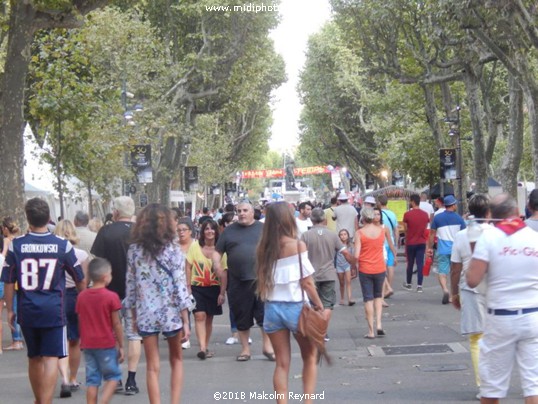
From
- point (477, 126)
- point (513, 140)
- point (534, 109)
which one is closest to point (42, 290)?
point (534, 109)

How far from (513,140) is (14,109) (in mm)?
13266

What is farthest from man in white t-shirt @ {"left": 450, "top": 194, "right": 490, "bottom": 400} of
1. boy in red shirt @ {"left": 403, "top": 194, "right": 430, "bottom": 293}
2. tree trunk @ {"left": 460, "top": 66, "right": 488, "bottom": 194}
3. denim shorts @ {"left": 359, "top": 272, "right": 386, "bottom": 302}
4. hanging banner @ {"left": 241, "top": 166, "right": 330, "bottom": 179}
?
hanging banner @ {"left": 241, "top": 166, "right": 330, "bottom": 179}

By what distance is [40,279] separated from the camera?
8289 millimetres

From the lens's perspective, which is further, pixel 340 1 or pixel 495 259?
pixel 340 1

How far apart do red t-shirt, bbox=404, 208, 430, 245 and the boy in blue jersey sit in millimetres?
10548

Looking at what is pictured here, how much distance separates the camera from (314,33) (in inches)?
2443

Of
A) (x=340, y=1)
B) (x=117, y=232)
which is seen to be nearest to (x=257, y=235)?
(x=117, y=232)

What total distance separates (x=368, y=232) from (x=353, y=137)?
47293mm

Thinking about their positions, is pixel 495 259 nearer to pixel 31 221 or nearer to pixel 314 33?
pixel 31 221

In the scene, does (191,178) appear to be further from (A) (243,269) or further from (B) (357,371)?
(B) (357,371)

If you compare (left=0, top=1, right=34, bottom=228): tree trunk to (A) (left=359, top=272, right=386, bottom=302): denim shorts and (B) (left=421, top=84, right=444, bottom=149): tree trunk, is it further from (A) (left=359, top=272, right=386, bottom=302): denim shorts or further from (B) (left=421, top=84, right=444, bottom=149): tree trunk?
(B) (left=421, top=84, right=444, bottom=149): tree trunk

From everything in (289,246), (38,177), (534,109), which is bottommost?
(289,246)

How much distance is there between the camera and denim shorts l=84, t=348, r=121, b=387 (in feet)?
26.8

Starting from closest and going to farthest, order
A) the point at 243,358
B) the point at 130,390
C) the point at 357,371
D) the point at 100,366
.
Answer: the point at 100,366 < the point at 130,390 < the point at 357,371 < the point at 243,358
